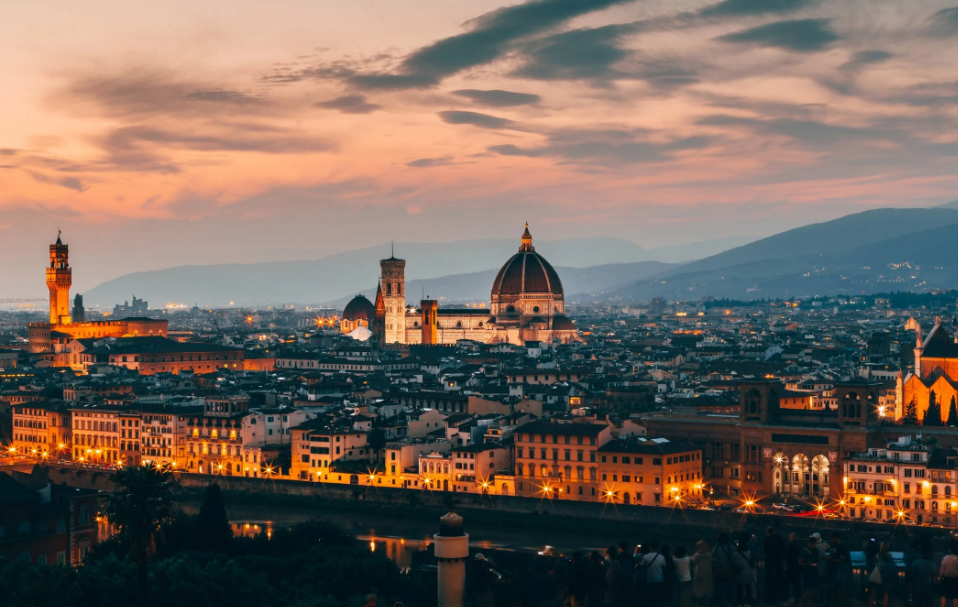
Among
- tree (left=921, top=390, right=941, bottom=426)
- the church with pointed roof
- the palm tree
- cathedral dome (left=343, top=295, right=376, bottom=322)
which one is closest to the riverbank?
the palm tree

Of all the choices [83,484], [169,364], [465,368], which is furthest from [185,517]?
[169,364]

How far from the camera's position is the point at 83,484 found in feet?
187

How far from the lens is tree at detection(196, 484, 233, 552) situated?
125ft

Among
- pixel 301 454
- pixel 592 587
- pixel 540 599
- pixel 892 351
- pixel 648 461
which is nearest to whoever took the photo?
pixel 592 587

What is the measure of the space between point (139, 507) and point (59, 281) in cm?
10239

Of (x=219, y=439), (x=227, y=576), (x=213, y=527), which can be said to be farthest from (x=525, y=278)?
(x=227, y=576)

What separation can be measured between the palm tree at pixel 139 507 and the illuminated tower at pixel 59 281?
98956 mm

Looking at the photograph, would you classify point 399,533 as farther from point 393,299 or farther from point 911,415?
point 393,299

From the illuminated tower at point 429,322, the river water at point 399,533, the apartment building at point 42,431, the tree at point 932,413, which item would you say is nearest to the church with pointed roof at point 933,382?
the tree at point 932,413

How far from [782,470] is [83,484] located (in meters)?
24.8

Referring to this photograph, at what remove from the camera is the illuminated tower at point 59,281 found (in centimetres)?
13075

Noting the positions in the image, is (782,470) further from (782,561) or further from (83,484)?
(782,561)

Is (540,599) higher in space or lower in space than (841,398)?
lower

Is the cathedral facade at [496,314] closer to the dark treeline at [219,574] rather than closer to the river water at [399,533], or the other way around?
the river water at [399,533]
